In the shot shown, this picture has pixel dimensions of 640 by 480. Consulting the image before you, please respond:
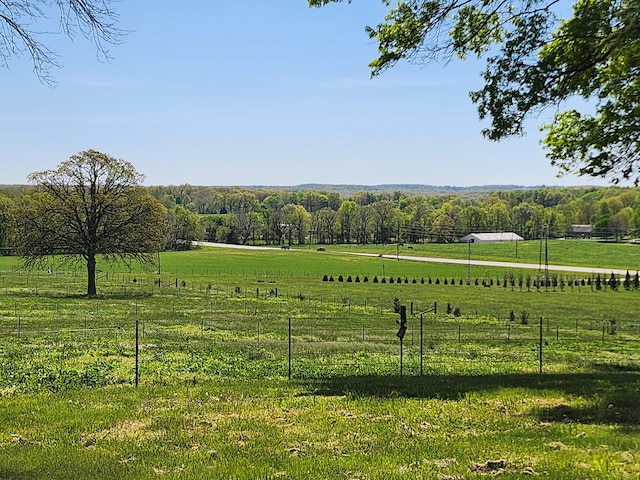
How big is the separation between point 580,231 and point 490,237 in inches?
931

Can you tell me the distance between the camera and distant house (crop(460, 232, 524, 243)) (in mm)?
157262

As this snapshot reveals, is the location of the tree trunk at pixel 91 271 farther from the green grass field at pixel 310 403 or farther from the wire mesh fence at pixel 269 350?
the wire mesh fence at pixel 269 350

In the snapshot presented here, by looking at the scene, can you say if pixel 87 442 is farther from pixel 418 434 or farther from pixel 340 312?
pixel 340 312

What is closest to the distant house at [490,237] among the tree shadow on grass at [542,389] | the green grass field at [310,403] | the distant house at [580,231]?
the distant house at [580,231]

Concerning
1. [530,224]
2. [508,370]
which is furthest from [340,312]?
[530,224]

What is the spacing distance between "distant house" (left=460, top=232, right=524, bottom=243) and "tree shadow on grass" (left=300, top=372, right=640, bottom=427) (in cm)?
14758

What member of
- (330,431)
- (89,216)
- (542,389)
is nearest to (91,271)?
(89,216)

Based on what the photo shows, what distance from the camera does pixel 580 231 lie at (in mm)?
158250

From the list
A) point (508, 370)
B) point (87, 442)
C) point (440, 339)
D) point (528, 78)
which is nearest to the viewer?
point (87, 442)

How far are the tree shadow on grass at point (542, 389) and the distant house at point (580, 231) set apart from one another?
519ft

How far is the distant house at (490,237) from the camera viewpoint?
157m

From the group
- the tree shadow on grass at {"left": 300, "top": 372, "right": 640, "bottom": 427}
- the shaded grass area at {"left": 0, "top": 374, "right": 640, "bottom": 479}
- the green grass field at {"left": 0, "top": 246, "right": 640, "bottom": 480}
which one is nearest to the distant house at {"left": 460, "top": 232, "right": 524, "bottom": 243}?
the green grass field at {"left": 0, "top": 246, "right": 640, "bottom": 480}

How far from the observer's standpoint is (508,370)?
1474 centimetres

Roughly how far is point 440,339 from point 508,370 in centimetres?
871
